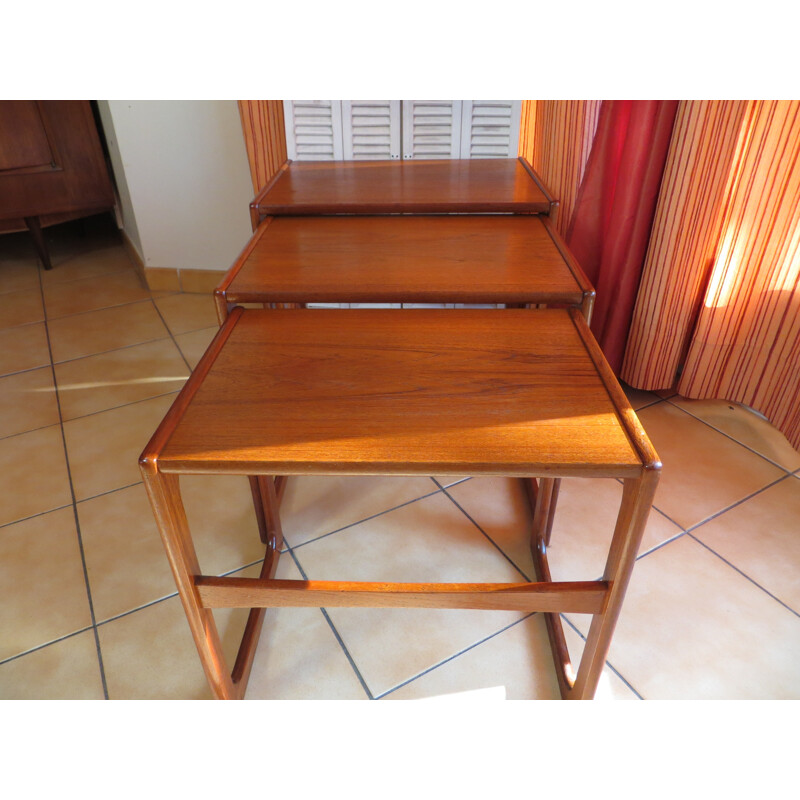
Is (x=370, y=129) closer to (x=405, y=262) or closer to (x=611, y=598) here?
(x=405, y=262)

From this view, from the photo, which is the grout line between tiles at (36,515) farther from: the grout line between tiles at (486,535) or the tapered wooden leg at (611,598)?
the tapered wooden leg at (611,598)

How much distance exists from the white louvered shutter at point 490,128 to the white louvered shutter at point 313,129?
0.32 metres

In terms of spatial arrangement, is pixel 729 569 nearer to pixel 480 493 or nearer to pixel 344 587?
pixel 480 493

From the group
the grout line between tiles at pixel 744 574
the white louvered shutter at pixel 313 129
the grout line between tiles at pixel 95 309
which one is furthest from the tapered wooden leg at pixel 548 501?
the grout line between tiles at pixel 95 309

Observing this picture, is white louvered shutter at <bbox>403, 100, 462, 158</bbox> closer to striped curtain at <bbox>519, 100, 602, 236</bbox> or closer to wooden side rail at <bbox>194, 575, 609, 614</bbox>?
striped curtain at <bbox>519, 100, 602, 236</bbox>

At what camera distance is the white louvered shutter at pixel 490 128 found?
5.13 ft

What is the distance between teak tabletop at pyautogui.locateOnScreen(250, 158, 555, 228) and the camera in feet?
4.34

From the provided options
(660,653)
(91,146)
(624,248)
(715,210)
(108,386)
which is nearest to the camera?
(660,653)

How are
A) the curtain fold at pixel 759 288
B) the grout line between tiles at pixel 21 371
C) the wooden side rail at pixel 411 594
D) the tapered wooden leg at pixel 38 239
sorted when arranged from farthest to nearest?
1. the tapered wooden leg at pixel 38 239
2. the grout line between tiles at pixel 21 371
3. the curtain fold at pixel 759 288
4. the wooden side rail at pixel 411 594

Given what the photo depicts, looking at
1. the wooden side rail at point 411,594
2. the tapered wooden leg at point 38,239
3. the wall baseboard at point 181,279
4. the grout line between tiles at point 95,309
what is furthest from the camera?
the tapered wooden leg at point 38,239

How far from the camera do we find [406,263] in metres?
1.13
